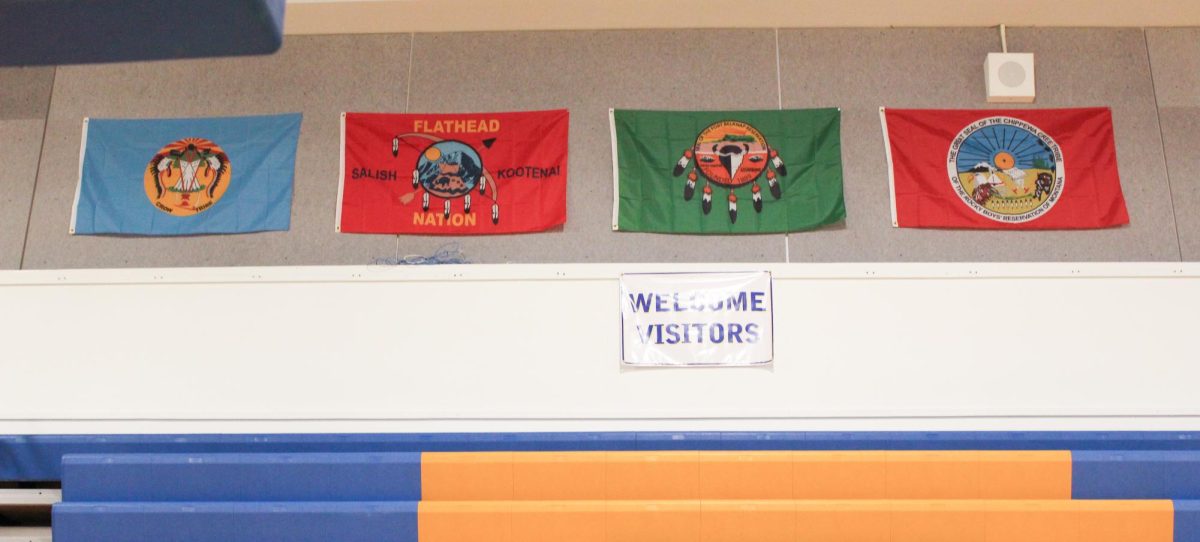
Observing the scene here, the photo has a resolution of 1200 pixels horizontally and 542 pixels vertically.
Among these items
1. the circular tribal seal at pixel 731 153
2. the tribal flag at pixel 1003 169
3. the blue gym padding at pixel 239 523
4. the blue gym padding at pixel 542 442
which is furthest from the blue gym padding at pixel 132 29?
the tribal flag at pixel 1003 169

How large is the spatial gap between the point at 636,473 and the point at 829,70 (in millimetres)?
2652

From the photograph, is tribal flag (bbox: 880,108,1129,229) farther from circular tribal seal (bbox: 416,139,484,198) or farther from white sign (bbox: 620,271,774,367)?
circular tribal seal (bbox: 416,139,484,198)

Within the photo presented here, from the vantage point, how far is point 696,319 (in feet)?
10.5

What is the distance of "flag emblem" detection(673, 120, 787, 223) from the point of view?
4211 millimetres

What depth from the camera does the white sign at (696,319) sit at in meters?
3.13

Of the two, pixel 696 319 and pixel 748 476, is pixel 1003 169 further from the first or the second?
pixel 748 476

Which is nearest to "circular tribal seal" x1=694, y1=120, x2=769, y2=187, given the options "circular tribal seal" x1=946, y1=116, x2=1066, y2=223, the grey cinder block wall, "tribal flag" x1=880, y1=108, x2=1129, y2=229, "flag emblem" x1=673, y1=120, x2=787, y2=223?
"flag emblem" x1=673, y1=120, x2=787, y2=223

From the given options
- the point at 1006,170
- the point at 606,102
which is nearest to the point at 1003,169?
the point at 1006,170

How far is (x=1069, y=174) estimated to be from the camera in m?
4.24

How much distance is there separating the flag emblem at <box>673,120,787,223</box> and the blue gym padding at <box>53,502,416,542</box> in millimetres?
2291

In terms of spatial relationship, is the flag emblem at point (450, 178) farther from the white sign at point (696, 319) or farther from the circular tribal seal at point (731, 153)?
the white sign at point (696, 319)

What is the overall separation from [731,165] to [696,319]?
1.29 metres

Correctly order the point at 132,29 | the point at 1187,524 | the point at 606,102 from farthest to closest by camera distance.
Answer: the point at 606,102 < the point at 1187,524 < the point at 132,29

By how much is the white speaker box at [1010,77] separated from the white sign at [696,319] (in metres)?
2.01
